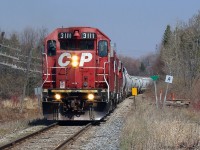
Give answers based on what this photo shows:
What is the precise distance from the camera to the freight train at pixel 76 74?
1745 cm

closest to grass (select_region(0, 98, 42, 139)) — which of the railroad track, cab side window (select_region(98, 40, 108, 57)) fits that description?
cab side window (select_region(98, 40, 108, 57))

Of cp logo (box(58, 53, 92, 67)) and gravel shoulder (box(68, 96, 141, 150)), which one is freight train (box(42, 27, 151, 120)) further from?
gravel shoulder (box(68, 96, 141, 150))

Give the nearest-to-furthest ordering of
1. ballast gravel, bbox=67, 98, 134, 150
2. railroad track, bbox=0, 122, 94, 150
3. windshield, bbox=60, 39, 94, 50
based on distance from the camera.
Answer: railroad track, bbox=0, 122, 94, 150 < ballast gravel, bbox=67, 98, 134, 150 < windshield, bbox=60, 39, 94, 50

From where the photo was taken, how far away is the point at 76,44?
18.2 meters

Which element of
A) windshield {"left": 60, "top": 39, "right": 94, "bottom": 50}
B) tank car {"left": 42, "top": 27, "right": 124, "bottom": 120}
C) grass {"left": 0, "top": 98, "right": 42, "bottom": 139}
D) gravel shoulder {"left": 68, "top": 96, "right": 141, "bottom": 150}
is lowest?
grass {"left": 0, "top": 98, "right": 42, "bottom": 139}

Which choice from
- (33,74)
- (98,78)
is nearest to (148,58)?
(33,74)

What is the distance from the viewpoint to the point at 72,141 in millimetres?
13117

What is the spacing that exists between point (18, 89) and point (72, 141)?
1315 inches

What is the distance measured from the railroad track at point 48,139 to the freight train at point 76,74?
0.80 m

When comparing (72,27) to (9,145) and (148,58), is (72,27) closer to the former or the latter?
(9,145)

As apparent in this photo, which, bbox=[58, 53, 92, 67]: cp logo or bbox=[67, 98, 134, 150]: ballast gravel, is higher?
Result: bbox=[58, 53, 92, 67]: cp logo

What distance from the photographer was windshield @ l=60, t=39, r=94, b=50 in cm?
1819

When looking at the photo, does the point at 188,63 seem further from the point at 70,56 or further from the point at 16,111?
the point at 70,56

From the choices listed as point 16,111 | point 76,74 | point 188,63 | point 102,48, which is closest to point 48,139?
point 76,74
